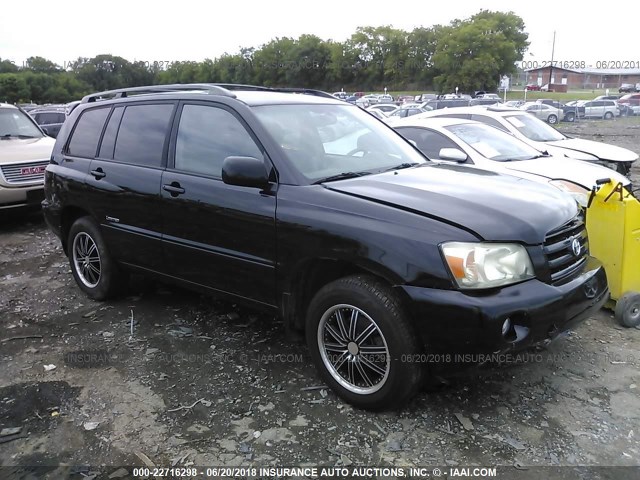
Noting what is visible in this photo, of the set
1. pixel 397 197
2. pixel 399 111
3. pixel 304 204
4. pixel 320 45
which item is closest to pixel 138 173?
pixel 304 204

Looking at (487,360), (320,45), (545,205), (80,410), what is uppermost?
(320,45)

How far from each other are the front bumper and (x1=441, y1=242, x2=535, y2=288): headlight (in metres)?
0.05

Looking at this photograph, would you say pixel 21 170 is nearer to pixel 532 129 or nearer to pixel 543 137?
pixel 532 129

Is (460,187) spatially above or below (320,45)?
below

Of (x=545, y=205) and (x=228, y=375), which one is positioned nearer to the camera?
(x=545, y=205)

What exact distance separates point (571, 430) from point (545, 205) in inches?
50.7

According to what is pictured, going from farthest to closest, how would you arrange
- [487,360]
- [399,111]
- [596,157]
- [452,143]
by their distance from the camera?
[399,111]
[596,157]
[452,143]
[487,360]

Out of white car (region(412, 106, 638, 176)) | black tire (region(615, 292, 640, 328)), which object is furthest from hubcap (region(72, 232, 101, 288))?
white car (region(412, 106, 638, 176))

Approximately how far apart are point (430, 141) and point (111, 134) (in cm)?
424

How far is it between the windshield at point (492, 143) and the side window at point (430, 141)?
21cm

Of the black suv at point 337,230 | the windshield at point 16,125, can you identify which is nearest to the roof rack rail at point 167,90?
the black suv at point 337,230

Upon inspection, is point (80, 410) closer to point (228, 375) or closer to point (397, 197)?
point (228, 375)

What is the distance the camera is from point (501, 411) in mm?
3238

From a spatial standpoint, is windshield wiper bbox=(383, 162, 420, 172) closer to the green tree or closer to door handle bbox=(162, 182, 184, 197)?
door handle bbox=(162, 182, 184, 197)
